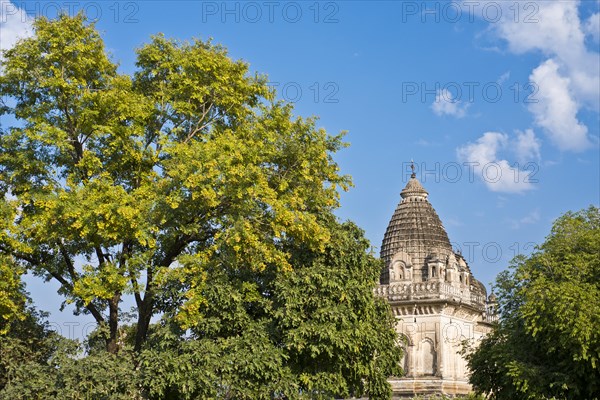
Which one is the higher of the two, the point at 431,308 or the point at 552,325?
the point at 431,308

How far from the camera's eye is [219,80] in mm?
24141

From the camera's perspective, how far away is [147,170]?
77.7 ft

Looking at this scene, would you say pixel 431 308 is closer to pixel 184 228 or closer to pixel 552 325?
pixel 552 325

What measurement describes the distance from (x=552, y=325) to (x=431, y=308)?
20.2 metres

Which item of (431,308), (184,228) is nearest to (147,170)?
(184,228)

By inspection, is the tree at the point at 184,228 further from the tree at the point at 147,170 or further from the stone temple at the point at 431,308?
the stone temple at the point at 431,308

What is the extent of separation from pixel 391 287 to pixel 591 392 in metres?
21.5

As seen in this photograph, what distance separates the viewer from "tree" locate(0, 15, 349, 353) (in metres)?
20.9

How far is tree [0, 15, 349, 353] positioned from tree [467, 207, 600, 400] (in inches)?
260

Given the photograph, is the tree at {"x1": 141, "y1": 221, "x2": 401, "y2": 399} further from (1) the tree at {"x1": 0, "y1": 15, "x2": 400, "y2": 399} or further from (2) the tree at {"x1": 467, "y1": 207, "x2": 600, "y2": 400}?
(2) the tree at {"x1": 467, "y1": 207, "x2": 600, "y2": 400}

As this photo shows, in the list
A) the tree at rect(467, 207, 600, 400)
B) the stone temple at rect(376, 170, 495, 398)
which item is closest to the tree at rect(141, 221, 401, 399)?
the tree at rect(467, 207, 600, 400)

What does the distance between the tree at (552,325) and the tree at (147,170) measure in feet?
21.7

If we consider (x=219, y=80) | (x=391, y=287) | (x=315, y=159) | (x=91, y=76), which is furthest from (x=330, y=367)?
(x=391, y=287)

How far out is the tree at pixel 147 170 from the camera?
20.9 meters
